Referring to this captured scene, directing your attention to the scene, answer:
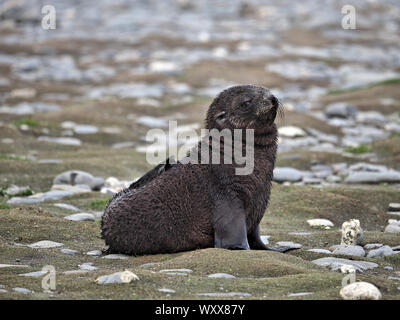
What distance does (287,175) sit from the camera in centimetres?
1397

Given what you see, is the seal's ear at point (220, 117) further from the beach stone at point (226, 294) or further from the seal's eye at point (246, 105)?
the beach stone at point (226, 294)

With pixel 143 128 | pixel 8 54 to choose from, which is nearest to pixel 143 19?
pixel 8 54

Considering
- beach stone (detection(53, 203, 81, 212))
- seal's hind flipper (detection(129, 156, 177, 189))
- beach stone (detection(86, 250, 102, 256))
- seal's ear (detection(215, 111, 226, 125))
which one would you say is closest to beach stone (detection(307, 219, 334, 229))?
seal's ear (detection(215, 111, 226, 125))

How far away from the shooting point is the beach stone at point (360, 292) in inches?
253

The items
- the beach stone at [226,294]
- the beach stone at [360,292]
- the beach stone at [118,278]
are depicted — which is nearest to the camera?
the beach stone at [360,292]

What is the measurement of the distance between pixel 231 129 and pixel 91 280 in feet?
9.09

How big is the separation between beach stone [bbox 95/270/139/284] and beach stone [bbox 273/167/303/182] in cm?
722

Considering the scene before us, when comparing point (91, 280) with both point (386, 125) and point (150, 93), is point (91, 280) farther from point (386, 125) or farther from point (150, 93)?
point (150, 93)

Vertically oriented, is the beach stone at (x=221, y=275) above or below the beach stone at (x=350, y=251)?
above

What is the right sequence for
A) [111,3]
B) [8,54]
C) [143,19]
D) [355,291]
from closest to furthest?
[355,291] < [8,54] < [143,19] < [111,3]

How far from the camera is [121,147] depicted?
17.9m

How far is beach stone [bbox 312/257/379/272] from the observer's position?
26.0ft

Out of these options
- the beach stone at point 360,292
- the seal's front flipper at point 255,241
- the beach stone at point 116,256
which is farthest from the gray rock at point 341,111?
the beach stone at point 360,292

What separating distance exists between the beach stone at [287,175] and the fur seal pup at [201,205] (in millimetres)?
4879
